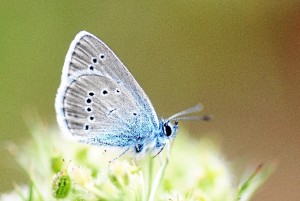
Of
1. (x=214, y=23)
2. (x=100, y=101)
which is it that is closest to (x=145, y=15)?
(x=214, y=23)

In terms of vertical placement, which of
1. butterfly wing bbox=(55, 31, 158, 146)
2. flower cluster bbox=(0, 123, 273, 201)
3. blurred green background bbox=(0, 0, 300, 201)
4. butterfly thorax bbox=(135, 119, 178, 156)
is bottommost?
flower cluster bbox=(0, 123, 273, 201)

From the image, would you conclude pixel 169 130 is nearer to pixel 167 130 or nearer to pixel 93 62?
pixel 167 130

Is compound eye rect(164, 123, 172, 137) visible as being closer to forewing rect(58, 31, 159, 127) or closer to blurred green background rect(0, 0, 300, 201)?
forewing rect(58, 31, 159, 127)

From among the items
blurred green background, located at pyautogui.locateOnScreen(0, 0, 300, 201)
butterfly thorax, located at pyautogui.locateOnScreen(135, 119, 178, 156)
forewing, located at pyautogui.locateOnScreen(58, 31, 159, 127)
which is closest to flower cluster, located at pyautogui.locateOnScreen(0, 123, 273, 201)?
butterfly thorax, located at pyautogui.locateOnScreen(135, 119, 178, 156)

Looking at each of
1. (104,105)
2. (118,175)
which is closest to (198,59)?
(104,105)

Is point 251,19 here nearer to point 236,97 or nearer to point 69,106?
point 236,97

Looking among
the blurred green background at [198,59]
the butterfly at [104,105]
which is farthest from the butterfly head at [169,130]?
the blurred green background at [198,59]

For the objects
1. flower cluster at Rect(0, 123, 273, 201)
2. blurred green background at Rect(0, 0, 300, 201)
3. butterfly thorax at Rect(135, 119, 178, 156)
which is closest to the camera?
flower cluster at Rect(0, 123, 273, 201)
